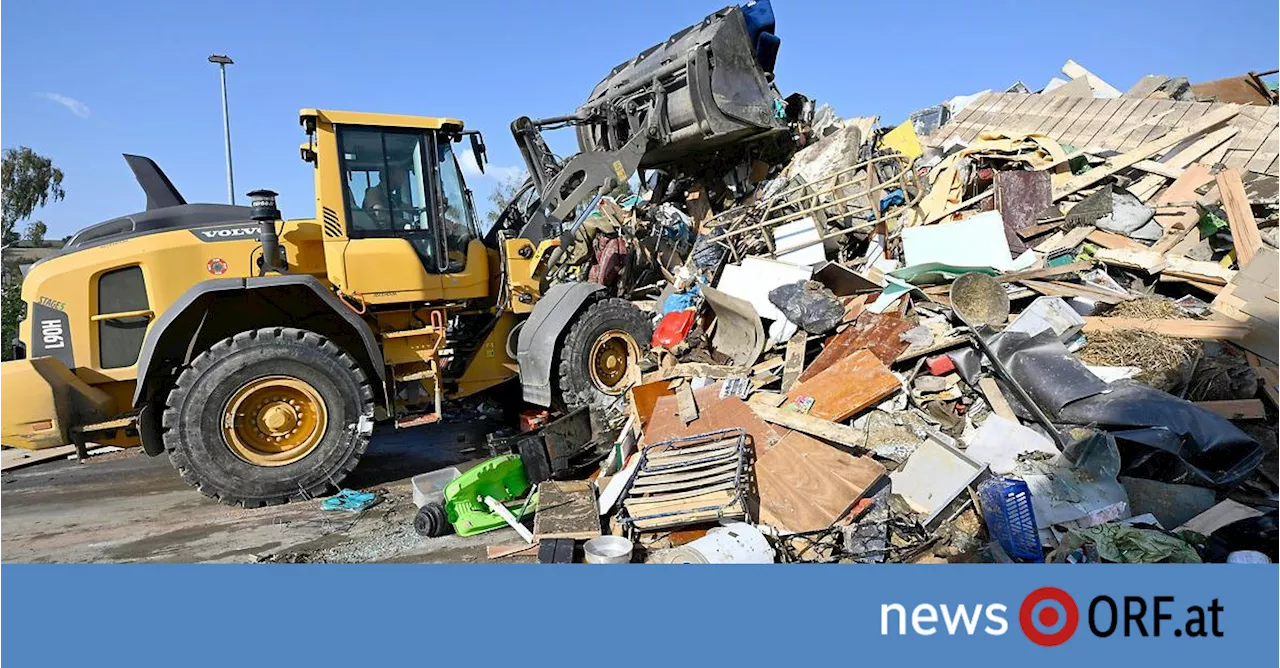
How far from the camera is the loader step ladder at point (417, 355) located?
5445 mm

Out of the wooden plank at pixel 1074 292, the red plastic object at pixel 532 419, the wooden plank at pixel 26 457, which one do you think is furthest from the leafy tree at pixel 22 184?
the wooden plank at pixel 1074 292

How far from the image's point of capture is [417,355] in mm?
5520

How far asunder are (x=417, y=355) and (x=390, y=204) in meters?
1.19

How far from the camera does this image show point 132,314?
16.1 ft

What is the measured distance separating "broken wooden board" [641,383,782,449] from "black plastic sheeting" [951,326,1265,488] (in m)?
1.71

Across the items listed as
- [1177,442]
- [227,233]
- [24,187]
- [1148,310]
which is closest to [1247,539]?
[1177,442]

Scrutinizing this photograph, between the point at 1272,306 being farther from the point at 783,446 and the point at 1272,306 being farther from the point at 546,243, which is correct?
the point at 546,243

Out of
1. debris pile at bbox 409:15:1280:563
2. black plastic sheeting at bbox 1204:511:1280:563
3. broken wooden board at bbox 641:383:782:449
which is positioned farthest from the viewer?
broken wooden board at bbox 641:383:782:449

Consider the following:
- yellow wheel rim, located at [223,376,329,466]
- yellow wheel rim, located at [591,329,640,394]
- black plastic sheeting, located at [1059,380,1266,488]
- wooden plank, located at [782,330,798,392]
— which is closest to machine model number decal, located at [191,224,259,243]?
yellow wheel rim, located at [223,376,329,466]

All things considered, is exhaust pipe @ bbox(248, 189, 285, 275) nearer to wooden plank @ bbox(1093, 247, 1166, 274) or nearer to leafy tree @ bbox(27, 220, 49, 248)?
wooden plank @ bbox(1093, 247, 1166, 274)

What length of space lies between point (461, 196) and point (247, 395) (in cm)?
222

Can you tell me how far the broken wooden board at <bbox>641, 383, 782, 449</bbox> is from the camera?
4484 mm

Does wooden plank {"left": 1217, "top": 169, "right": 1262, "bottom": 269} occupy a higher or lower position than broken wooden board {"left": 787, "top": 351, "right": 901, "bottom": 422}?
higher

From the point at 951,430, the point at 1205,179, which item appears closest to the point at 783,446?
the point at 951,430
